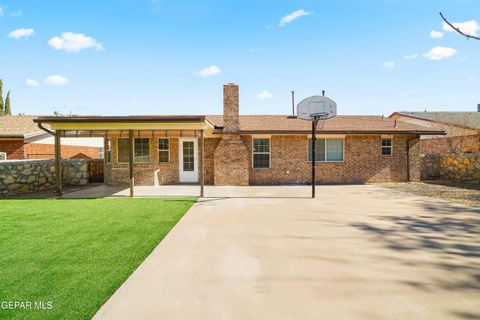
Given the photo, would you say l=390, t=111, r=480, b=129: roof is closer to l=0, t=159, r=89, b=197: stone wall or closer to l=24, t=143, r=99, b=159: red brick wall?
l=0, t=159, r=89, b=197: stone wall

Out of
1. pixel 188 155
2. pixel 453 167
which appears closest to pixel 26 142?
pixel 188 155

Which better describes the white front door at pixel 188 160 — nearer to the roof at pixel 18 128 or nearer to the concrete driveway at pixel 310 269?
the concrete driveway at pixel 310 269

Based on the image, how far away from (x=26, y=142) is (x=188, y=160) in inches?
443

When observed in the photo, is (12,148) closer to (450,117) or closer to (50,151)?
(50,151)

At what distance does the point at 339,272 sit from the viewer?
407cm

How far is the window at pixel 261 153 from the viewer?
1473cm

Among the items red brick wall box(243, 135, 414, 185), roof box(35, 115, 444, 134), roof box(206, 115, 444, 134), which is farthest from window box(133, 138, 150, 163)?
red brick wall box(243, 135, 414, 185)

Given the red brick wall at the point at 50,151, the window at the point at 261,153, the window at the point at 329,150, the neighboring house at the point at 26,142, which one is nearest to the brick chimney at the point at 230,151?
the window at the point at 261,153

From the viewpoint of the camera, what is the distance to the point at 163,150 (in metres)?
14.6

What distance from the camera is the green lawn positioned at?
10.7 feet

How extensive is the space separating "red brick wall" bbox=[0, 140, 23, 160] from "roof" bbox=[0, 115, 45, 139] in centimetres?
54

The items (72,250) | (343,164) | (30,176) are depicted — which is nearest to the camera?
(72,250)

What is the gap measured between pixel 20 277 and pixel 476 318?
19.1 ft

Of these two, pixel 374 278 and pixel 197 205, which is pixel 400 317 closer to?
pixel 374 278
